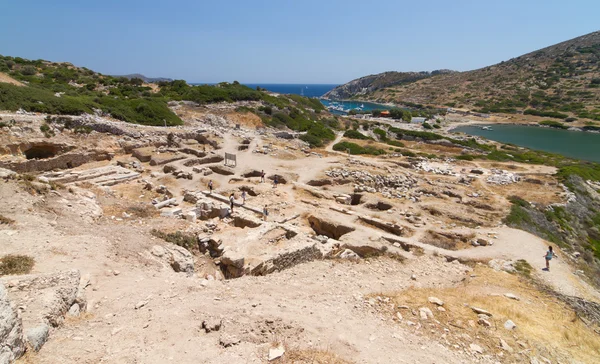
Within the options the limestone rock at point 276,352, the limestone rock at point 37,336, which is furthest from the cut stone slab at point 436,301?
the limestone rock at point 37,336

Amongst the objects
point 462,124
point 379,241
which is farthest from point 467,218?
point 462,124

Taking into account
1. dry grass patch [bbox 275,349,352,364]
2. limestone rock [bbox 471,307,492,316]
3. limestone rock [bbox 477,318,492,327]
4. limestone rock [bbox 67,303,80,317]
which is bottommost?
limestone rock [bbox 471,307,492,316]

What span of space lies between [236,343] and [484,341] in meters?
5.33

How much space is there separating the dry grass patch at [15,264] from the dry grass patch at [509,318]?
8202mm

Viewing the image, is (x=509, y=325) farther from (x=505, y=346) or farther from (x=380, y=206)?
(x=380, y=206)

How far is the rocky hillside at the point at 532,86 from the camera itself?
284 feet

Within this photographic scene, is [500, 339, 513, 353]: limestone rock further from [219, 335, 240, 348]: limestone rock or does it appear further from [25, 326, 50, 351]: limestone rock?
[25, 326, 50, 351]: limestone rock

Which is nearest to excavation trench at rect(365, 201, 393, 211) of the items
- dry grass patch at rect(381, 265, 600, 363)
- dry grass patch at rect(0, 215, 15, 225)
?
dry grass patch at rect(381, 265, 600, 363)

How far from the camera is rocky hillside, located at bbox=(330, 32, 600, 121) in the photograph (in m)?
86.6

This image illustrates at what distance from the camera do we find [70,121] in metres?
22.8

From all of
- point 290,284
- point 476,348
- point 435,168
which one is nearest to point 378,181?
point 435,168

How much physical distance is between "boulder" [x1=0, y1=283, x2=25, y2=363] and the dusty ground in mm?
232

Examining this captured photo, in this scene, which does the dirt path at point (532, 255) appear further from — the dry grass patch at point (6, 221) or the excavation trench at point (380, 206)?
the dry grass patch at point (6, 221)

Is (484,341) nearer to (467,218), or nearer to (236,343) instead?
(236,343)
